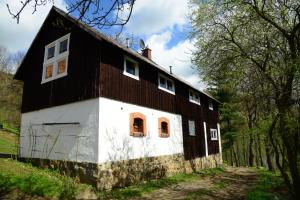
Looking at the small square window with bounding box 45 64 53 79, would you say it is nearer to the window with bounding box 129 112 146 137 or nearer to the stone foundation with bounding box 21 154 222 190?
the stone foundation with bounding box 21 154 222 190

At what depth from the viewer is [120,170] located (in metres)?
12.5

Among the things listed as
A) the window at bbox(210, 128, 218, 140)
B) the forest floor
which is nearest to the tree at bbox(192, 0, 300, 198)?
the forest floor

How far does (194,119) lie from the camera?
21.6m

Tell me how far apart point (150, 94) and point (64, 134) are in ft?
17.4

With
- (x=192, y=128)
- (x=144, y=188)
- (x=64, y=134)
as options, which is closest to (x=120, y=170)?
(x=144, y=188)

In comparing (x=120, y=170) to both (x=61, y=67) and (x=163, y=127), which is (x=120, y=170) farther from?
(x=61, y=67)

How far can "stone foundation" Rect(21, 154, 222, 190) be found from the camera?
11500 millimetres

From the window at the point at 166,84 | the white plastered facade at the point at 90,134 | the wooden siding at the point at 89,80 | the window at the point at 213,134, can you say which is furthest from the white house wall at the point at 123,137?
the window at the point at 213,134

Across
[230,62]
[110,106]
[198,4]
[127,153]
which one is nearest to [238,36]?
[230,62]

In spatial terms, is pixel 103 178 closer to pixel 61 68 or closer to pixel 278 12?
pixel 61 68

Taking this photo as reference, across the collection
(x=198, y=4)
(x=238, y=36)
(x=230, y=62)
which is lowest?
(x=230, y=62)

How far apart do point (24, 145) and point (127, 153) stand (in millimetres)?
6974

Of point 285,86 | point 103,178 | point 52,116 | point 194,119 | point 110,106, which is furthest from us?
point 194,119

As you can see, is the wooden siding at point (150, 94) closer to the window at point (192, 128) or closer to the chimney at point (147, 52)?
the window at point (192, 128)
